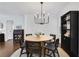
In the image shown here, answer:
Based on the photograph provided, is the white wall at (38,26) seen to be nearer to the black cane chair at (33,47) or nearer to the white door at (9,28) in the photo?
the white door at (9,28)

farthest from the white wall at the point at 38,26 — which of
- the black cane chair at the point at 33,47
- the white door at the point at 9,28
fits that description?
the black cane chair at the point at 33,47

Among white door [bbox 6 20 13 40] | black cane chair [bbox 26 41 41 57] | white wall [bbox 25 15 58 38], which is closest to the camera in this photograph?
black cane chair [bbox 26 41 41 57]

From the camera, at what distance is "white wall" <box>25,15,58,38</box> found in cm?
891

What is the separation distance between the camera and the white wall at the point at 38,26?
891 cm

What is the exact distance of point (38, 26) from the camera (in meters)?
8.96

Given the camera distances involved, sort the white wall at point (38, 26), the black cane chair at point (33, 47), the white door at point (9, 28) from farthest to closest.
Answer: the white door at point (9, 28) < the white wall at point (38, 26) < the black cane chair at point (33, 47)

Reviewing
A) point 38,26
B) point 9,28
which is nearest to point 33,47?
point 38,26

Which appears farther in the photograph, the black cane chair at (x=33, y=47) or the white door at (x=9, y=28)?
the white door at (x=9, y=28)

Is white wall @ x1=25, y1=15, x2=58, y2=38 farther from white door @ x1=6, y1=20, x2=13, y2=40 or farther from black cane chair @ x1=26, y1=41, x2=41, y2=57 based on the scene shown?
black cane chair @ x1=26, y1=41, x2=41, y2=57

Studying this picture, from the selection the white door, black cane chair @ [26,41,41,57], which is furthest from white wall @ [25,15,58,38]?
black cane chair @ [26,41,41,57]

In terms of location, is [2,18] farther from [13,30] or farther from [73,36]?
[73,36]

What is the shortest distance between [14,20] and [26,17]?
1.55m

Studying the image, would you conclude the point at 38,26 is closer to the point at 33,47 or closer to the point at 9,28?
the point at 9,28

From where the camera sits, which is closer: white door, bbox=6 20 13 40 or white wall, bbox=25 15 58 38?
white wall, bbox=25 15 58 38
